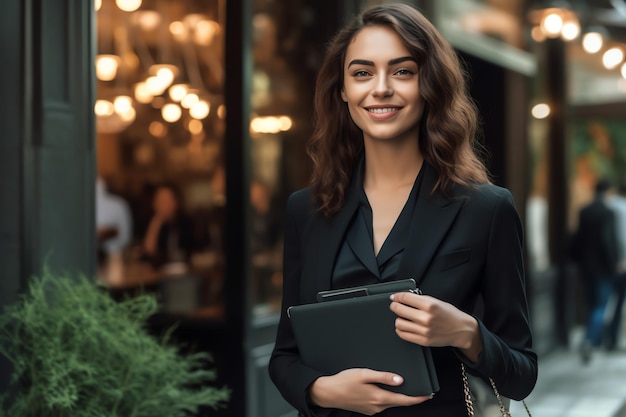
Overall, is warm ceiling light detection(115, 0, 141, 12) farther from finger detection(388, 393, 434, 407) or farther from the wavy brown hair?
finger detection(388, 393, 434, 407)

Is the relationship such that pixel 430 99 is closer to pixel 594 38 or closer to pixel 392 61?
pixel 392 61

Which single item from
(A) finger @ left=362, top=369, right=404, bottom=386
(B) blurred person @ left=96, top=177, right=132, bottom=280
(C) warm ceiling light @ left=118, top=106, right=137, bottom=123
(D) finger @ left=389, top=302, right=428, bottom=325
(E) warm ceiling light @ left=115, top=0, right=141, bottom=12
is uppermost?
(E) warm ceiling light @ left=115, top=0, right=141, bottom=12

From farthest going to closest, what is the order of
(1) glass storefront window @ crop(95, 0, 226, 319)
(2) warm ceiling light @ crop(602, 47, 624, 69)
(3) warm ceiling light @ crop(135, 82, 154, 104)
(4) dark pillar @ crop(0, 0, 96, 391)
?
(2) warm ceiling light @ crop(602, 47, 624, 69), (3) warm ceiling light @ crop(135, 82, 154, 104), (1) glass storefront window @ crop(95, 0, 226, 319), (4) dark pillar @ crop(0, 0, 96, 391)

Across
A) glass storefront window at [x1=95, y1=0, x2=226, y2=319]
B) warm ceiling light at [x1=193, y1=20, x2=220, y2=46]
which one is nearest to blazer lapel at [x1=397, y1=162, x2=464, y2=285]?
glass storefront window at [x1=95, y1=0, x2=226, y2=319]

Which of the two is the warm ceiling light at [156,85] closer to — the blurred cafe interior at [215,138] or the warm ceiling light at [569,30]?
the blurred cafe interior at [215,138]

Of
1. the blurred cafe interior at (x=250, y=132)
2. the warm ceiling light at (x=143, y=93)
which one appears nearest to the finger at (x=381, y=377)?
the blurred cafe interior at (x=250, y=132)

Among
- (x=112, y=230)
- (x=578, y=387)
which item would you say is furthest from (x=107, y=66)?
(x=578, y=387)

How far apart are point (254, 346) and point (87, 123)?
2.32 m

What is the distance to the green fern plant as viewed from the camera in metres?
3.93

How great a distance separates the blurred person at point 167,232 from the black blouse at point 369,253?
6759mm

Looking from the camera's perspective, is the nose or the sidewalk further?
the sidewalk

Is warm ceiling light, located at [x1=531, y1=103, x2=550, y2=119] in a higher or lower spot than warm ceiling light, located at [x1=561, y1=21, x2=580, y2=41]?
lower

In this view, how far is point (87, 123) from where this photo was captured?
16.2 ft

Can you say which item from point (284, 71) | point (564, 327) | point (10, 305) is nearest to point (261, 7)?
point (284, 71)
